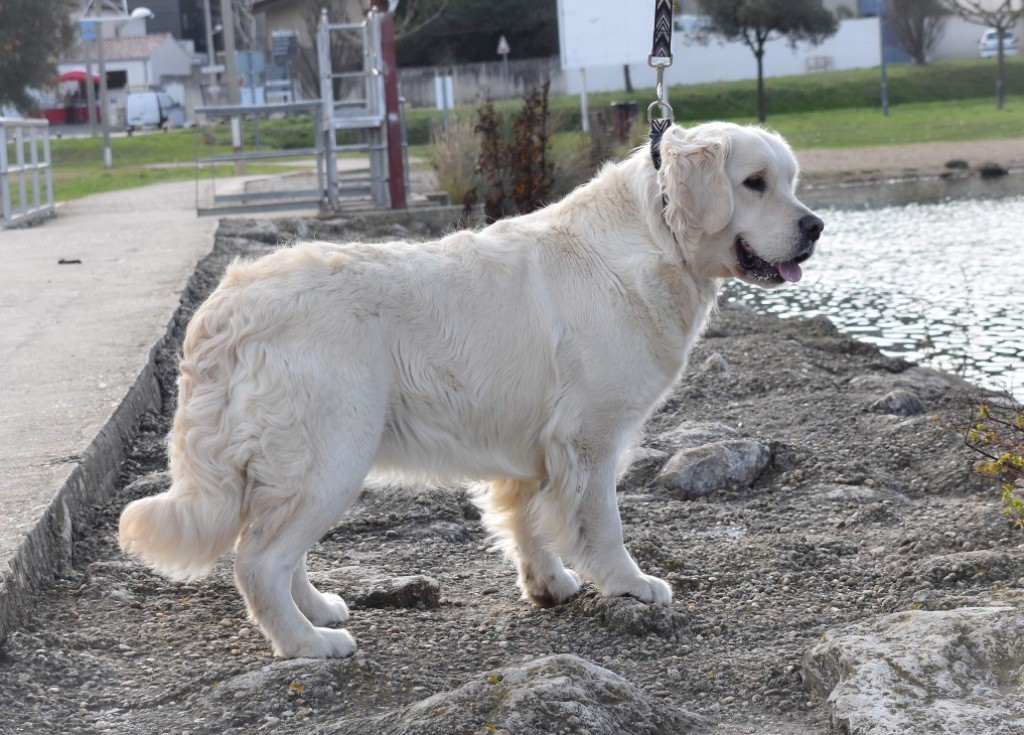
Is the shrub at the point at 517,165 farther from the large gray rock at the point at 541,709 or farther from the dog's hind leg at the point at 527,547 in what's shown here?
the large gray rock at the point at 541,709

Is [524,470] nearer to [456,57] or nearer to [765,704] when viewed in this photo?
[765,704]

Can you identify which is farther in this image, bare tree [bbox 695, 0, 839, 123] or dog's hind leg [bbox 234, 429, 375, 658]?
bare tree [bbox 695, 0, 839, 123]

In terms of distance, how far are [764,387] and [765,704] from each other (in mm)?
4148

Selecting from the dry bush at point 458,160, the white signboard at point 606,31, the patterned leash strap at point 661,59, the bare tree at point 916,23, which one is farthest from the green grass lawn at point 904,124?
the patterned leash strap at point 661,59

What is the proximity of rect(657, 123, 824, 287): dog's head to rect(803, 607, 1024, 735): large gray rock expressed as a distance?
1.30m

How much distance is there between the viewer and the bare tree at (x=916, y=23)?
6072 cm

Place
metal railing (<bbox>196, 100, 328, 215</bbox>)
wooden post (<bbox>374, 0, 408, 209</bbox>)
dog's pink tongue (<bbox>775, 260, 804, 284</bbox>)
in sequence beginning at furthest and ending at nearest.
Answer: wooden post (<bbox>374, 0, 408, 209</bbox>) → metal railing (<bbox>196, 100, 328, 215</bbox>) → dog's pink tongue (<bbox>775, 260, 804, 284</bbox>)

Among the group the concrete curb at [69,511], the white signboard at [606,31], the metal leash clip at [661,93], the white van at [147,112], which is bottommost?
the concrete curb at [69,511]

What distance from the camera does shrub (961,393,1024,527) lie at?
153 inches

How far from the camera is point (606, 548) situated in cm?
398

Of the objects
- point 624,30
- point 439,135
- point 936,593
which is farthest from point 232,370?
point 624,30

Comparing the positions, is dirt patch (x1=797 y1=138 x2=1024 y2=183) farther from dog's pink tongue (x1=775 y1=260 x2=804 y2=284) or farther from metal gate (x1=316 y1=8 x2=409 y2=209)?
dog's pink tongue (x1=775 y1=260 x2=804 y2=284)

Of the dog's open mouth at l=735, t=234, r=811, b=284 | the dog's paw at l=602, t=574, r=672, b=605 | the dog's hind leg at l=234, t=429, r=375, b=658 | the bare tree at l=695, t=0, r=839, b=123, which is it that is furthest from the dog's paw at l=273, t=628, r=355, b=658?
the bare tree at l=695, t=0, r=839, b=123

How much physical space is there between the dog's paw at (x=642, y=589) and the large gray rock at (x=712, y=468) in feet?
4.10
